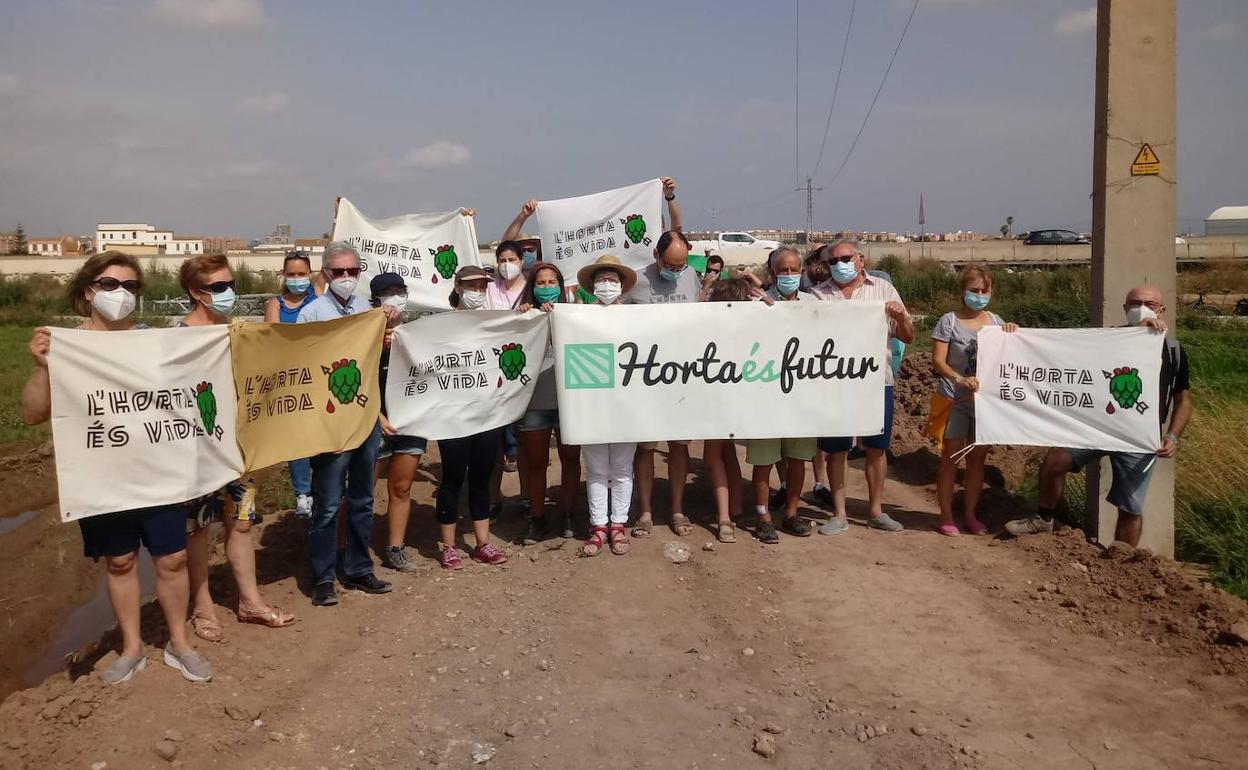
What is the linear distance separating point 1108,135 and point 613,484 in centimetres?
442

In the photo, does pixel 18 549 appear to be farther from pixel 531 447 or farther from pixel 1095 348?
pixel 1095 348

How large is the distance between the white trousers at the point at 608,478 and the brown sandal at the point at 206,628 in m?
2.63

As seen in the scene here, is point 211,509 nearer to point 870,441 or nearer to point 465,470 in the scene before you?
point 465,470

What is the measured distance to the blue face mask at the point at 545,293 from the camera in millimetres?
7117

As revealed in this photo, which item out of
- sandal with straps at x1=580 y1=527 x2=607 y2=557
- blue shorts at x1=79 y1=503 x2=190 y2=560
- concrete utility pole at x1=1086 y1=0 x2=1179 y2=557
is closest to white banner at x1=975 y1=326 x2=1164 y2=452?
concrete utility pole at x1=1086 y1=0 x2=1179 y2=557

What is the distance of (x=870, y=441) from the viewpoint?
7672mm

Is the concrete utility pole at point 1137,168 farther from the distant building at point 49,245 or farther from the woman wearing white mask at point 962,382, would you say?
the distant building at point 49,245

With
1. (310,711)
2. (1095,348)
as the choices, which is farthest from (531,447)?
(1095,348)

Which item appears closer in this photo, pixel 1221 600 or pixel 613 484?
pixel 1221 600

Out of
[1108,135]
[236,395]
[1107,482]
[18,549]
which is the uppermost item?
[1108,135]

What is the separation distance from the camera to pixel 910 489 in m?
9.20

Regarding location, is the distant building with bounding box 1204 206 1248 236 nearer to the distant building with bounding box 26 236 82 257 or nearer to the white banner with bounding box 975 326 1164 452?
the white banner with bounding box 975 326 1164 452

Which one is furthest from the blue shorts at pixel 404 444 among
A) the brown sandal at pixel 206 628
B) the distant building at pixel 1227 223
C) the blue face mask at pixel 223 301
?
the distant building at pixel 1227 223

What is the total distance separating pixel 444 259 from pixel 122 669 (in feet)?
17.9
